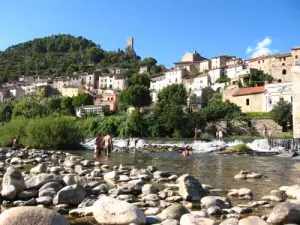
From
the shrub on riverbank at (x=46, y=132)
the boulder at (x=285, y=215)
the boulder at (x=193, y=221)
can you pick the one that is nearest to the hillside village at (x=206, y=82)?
the shrub on riverbank at (x=46, y=132)

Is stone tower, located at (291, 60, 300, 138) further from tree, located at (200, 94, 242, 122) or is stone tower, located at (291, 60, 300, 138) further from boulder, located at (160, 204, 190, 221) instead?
boulder, located at (160, 204, 190, 221)

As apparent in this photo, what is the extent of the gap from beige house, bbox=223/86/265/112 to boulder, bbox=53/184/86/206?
207 ft

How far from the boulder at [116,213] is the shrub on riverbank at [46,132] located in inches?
1042

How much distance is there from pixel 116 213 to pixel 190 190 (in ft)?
9.76

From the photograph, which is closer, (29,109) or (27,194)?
(27,194)

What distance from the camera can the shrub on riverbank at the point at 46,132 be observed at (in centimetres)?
3309

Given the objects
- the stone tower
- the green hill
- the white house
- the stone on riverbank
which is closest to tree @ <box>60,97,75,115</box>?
the white house

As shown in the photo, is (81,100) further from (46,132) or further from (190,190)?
(190,190)

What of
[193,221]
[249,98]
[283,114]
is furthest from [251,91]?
[193,221]

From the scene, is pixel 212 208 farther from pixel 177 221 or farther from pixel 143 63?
pixel 143 63

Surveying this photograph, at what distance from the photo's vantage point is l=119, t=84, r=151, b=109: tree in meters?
84.9

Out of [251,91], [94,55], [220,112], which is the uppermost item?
[94,55]

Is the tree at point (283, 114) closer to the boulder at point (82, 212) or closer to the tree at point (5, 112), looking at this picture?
the tree at point (5, 112)

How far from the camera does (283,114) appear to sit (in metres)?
55.8
